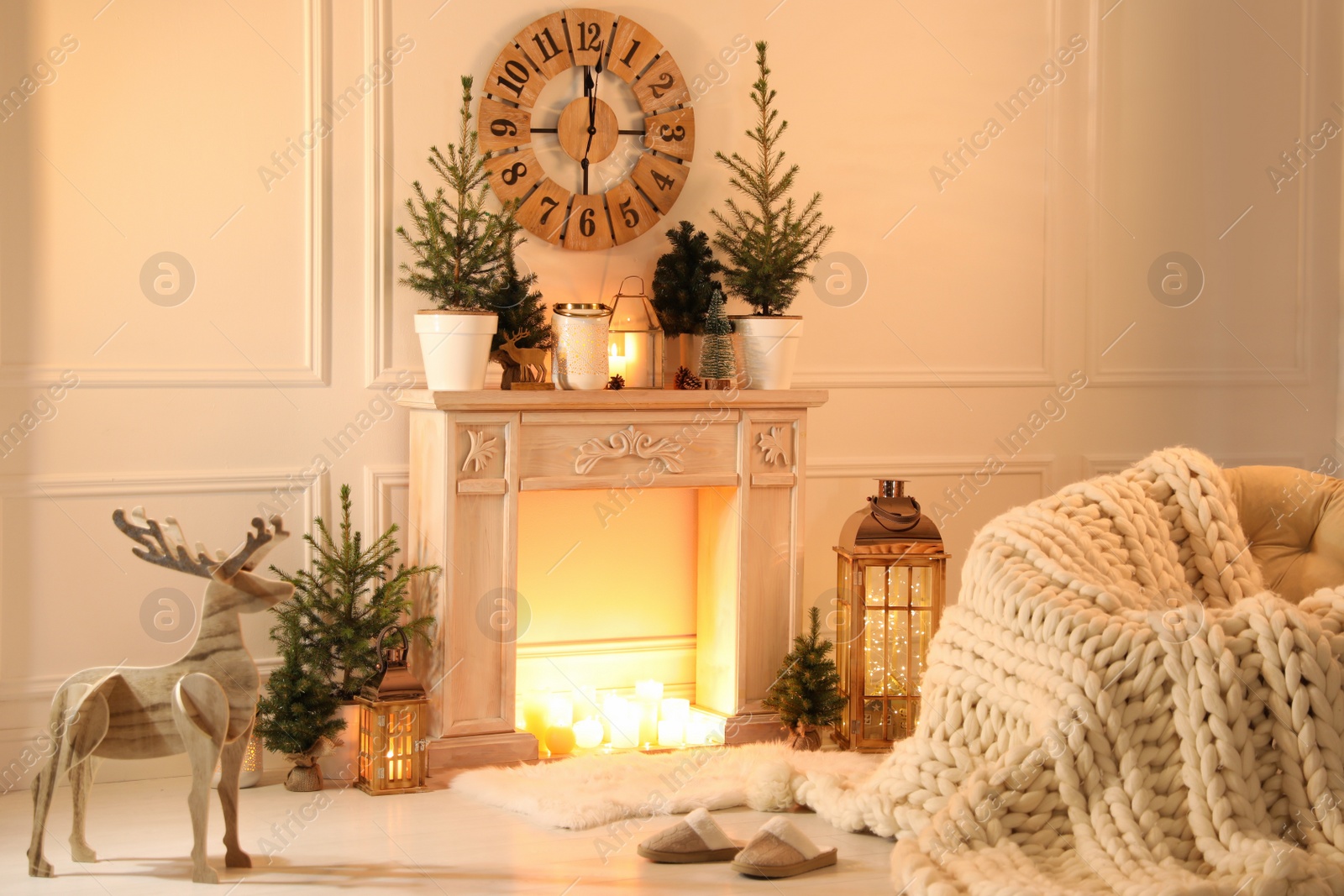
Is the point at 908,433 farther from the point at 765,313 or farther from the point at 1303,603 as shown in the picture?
the point at 1303,603

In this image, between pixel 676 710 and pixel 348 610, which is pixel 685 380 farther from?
pixel 348 610

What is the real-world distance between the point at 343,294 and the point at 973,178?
2143 mm

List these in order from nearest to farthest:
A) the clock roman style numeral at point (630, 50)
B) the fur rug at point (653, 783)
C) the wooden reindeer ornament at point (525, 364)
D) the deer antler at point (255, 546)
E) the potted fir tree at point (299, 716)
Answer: the deer antler at point (255, 546) < the fur rug at point (653, 783) < the potted fir tree at point (299, 716) < the wooden reindeer ornament at point (525, 364) < the clock roman style numeral at point (630, 50)

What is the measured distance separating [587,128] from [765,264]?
67 centimetres

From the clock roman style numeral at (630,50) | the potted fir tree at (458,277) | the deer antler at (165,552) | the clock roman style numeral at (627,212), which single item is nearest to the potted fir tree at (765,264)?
the clock roman style numeral at (627,212)

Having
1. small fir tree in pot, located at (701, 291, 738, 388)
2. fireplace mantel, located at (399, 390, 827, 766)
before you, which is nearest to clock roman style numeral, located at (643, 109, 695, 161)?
small fir tree in pot, located at (701, 291, 738, 388)

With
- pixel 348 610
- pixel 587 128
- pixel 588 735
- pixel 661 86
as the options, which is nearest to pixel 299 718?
pixel 348 610

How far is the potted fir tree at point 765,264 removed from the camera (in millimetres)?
3654

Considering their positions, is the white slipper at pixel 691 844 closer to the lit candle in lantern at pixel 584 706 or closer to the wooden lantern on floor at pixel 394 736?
the wooden lantern on floor at pixel 394 736

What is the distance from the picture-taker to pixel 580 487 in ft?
11.3

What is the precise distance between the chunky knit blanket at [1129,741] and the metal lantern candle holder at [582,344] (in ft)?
4.36

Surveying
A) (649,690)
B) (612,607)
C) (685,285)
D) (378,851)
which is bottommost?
(378,851)

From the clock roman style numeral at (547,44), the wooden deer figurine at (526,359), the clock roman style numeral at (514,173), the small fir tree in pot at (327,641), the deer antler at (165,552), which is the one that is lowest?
the small fir tree in pot at (327,641)

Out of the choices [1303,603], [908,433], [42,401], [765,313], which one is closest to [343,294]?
[42,401]
